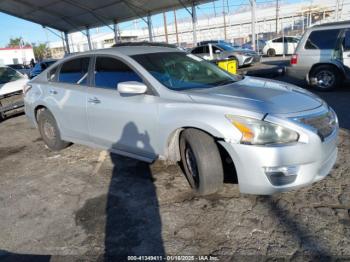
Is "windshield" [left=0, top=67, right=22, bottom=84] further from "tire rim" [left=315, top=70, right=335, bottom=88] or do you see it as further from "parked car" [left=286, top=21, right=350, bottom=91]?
"tire rim" [left=315, top=70, right=335, bottom=88]

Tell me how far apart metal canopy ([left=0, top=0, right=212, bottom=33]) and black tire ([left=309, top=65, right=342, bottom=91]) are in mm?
11406

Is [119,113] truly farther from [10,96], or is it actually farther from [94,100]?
[10,96]

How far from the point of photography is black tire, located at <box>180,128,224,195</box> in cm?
348

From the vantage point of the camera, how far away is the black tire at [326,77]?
9094mm

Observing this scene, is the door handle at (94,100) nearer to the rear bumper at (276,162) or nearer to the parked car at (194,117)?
the parked car at (194,117)

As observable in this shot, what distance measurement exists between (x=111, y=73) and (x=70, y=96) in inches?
32.3

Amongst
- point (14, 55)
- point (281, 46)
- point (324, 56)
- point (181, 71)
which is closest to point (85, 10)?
point (281, 46)

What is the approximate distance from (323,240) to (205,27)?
42936 millimetres

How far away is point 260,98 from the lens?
352 cm

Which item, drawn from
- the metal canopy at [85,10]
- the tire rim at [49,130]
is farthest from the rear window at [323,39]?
the metal canopy at [85,10]

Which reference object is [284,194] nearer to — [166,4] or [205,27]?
[166,4]

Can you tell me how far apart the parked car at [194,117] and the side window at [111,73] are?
0.04 ft

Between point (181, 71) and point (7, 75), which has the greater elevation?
point (181, 71)

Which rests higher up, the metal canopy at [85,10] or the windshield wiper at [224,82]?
the metal canopy at [85,10]
